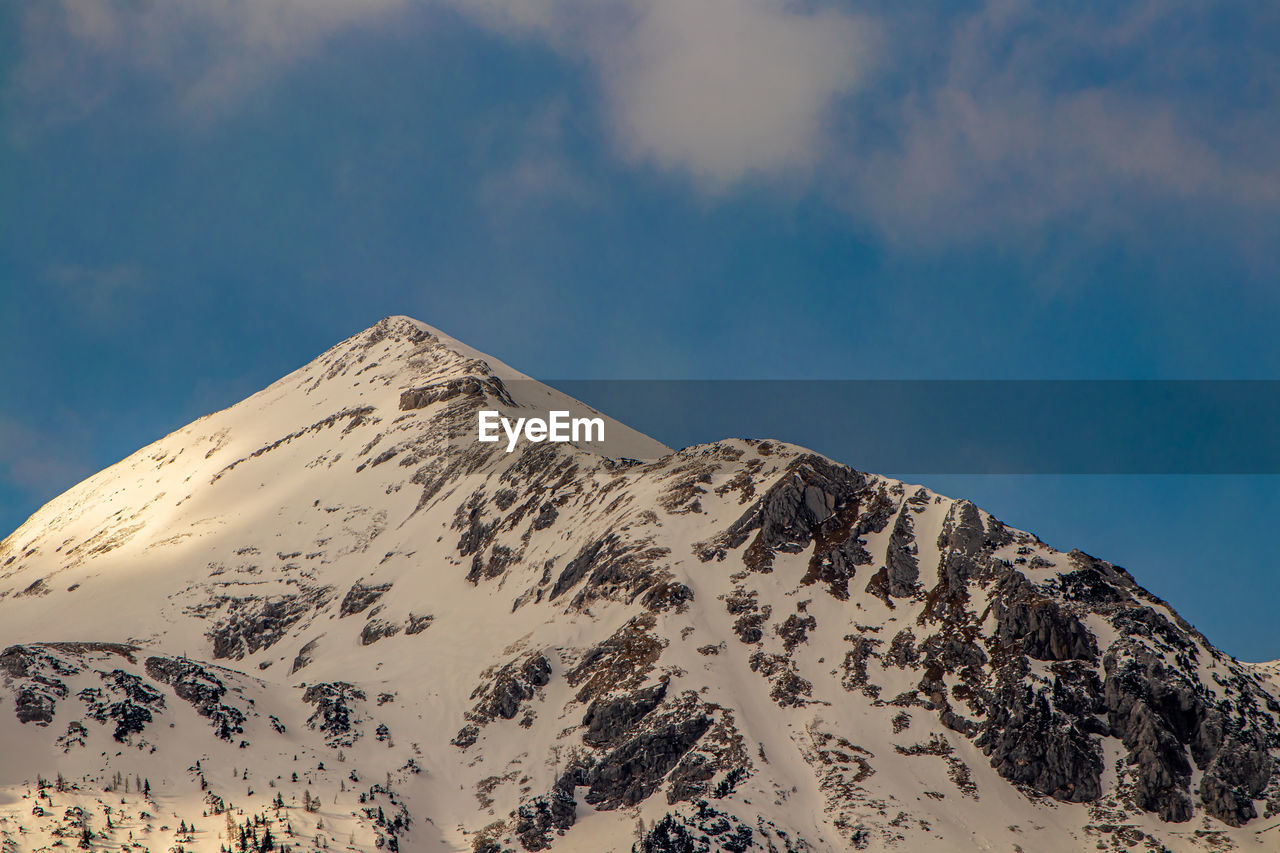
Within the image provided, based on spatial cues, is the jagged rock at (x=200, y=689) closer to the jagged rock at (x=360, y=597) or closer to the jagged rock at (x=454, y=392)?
the jagged rock at (x=360, y=597)

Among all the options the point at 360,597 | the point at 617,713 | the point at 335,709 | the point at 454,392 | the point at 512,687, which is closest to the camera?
the point at 617,713

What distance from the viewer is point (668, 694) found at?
76.9m

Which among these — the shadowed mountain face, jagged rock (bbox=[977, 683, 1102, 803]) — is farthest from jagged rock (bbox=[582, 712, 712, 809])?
jagged rock (bbox=[977, 683, 1102, 803])

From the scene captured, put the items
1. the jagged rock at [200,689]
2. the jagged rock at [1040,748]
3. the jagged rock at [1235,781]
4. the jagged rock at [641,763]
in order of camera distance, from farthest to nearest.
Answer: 1. the jagged rock at [200,689]
2. the jagged rock at [641,763]
3. the jagged rock at [1040,748]
4. the jagged rock at [1235,781]

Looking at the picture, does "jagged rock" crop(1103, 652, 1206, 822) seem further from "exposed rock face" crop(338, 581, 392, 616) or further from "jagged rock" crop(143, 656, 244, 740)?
"exposed rock face" crop(338, 581, 392, 616)

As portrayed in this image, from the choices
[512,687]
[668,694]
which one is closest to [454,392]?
[512,687]

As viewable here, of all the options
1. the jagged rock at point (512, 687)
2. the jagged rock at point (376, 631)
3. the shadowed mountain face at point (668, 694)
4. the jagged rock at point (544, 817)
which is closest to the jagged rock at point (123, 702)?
the shadowed mountain face at point (668, 694)

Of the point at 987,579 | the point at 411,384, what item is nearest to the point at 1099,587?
the point at 987,579

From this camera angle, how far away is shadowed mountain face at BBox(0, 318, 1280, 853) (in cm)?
6525

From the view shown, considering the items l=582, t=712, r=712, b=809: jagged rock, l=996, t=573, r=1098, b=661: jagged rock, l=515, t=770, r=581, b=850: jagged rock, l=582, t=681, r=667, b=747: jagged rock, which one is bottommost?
l=515, t=770, r=581, b=850: jagged rock

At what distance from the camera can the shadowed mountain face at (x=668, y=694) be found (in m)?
65.2

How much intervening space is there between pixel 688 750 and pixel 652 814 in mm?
6610

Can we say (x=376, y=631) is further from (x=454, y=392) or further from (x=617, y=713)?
(x=454, y=392)

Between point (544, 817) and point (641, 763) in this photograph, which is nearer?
point (544, 817)
